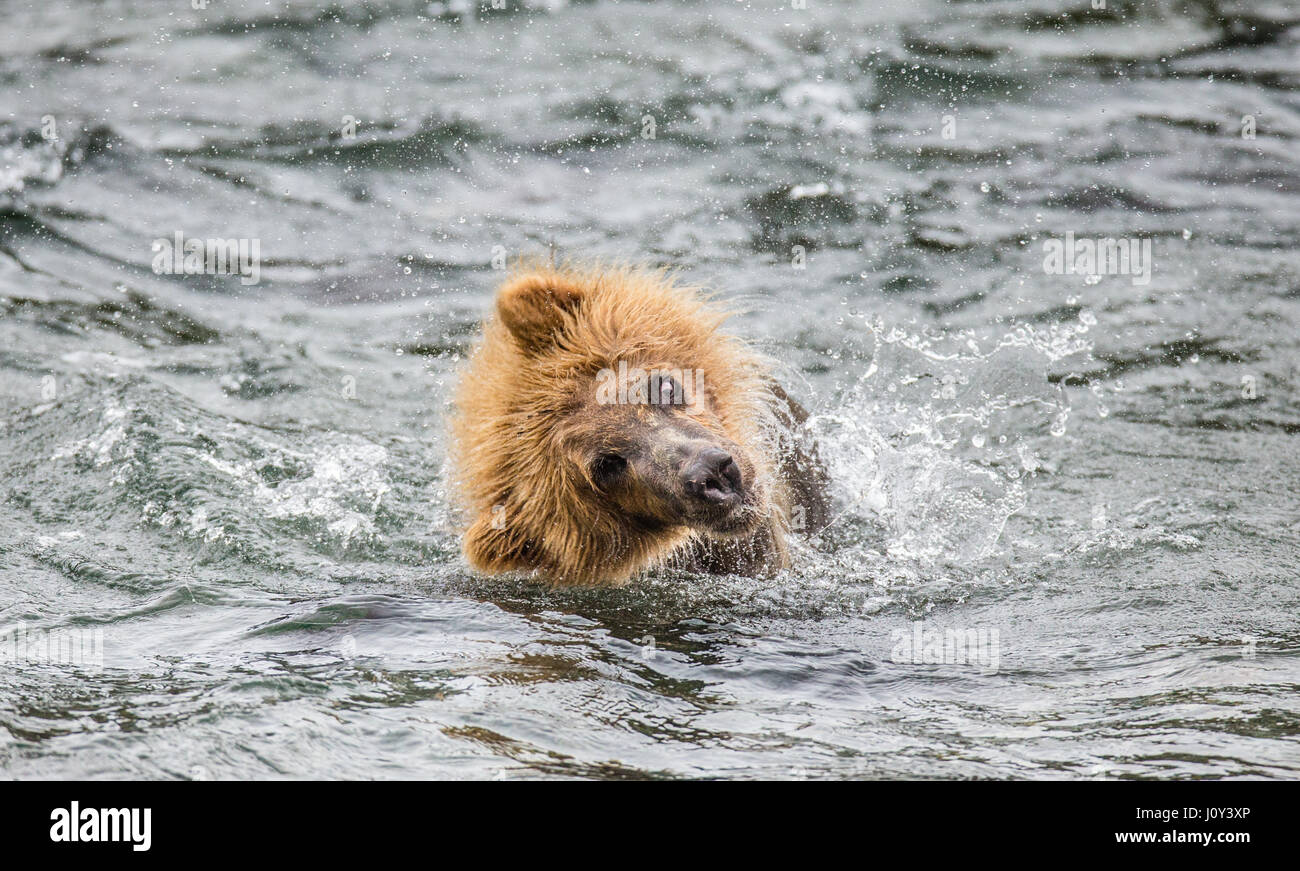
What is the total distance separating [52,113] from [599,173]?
5421 millimetres

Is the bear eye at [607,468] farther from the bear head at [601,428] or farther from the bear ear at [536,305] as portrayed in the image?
the bear ear at [536,305]

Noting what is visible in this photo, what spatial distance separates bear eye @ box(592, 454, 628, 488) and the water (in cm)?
77

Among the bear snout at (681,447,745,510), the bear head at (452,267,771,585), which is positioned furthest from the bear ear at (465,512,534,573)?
the bear snout at (681,447,745,510)

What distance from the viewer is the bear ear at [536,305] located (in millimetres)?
6043

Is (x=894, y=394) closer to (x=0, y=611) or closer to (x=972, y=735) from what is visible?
(x=972, y=735)

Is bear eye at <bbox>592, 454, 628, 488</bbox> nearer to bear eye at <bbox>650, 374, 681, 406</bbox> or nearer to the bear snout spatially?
bear eye at <bbox>650, 374, 681, 406</bbox>

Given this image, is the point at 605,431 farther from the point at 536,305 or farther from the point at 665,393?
the point at 536,305

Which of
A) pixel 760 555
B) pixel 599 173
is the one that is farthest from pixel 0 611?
pixel 599 173

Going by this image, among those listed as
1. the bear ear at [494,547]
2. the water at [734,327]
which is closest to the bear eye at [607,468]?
the bear ear at [494,547]

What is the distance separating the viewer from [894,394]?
31.3 feet

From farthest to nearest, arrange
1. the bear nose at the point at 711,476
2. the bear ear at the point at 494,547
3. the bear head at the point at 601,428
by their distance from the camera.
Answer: the bear ear at the point at 494,547
the bear head at the point at 601,428
the bear nose at the point at 711,476

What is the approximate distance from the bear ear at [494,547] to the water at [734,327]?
8.2 inches

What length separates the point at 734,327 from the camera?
915 cm

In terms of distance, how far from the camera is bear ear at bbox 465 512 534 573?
646 centimetres
